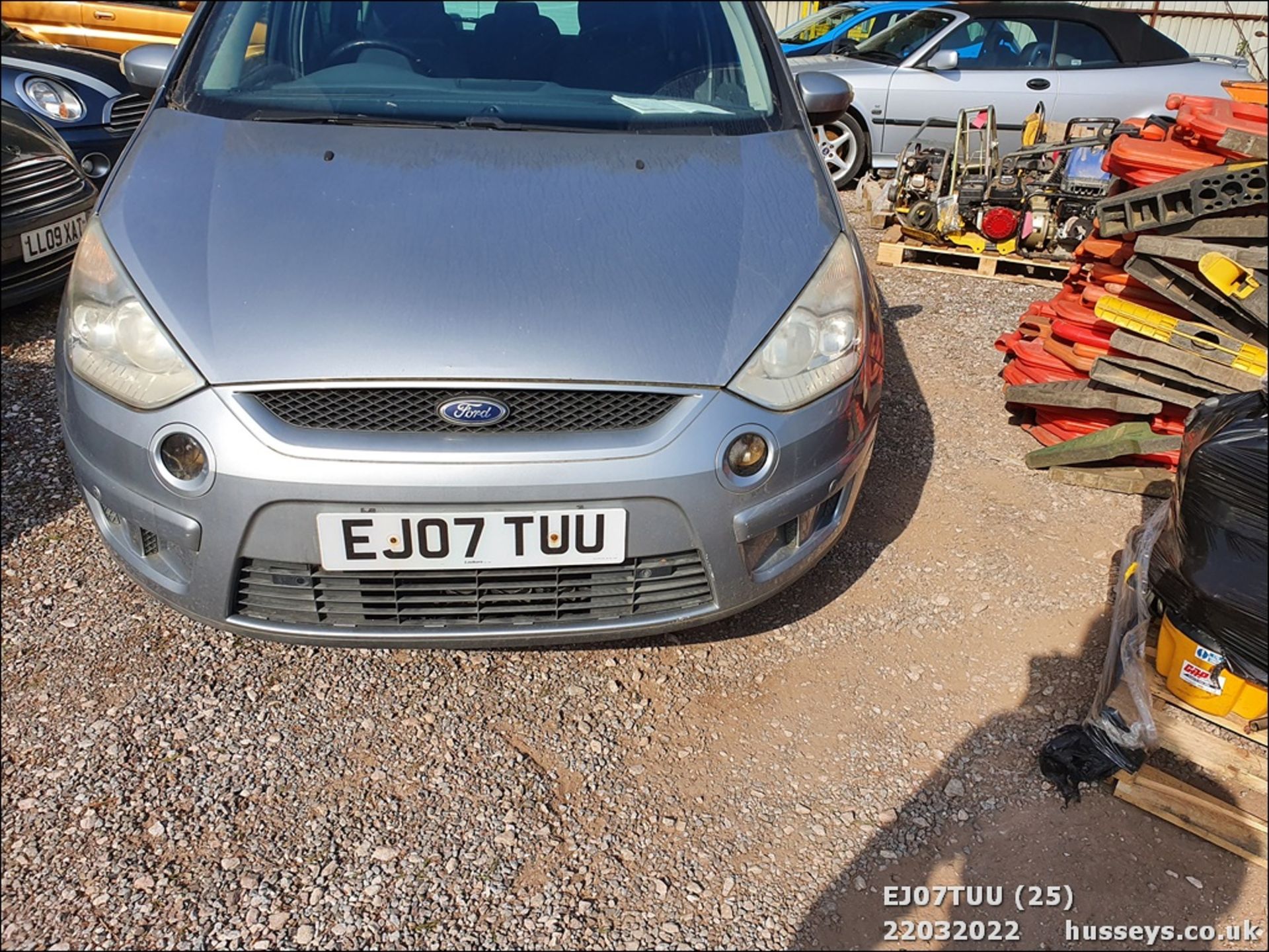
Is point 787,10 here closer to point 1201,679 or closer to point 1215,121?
point 1215,121

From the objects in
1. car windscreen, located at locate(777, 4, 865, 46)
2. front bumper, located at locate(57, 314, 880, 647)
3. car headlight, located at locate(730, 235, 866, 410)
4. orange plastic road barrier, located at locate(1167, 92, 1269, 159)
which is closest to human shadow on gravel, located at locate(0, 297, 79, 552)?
front bumper, located at locate(57, 314, 880, 647)

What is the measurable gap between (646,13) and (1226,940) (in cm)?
280

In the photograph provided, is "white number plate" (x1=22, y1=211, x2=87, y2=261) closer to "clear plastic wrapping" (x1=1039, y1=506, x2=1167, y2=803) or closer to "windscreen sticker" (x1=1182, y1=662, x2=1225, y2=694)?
"clear plastic wrapping" (x1=1039, y1=506, x2=1167, y2=803)

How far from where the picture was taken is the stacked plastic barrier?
289 centimetres

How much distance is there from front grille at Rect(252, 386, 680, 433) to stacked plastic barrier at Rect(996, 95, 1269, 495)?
2051 millimetres

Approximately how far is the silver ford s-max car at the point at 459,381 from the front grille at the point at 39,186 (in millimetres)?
2035

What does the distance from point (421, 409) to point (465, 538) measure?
10.5 inches

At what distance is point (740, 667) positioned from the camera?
242 cm

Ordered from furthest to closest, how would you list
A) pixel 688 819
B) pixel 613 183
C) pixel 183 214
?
pixel 613 183, pixel 183 214, pixel 688 819

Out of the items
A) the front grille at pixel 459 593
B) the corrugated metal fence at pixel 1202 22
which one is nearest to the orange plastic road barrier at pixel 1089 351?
the front grille at pixel 459 593

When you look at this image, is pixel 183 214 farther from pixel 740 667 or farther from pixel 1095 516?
pixel 1095 516

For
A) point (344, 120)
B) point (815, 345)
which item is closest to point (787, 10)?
point (344, 120)

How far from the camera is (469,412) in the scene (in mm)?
1887

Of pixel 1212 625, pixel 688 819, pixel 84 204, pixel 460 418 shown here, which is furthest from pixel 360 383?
pixel 84 204
